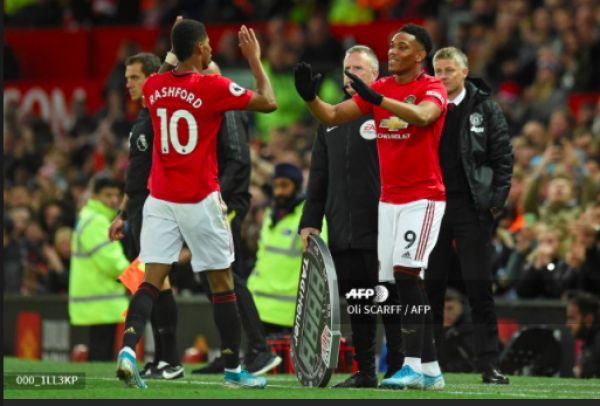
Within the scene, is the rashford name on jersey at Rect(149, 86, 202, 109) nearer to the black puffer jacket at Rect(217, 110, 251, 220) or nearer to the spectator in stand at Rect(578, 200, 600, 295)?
the black puffer jacket at Rect(217, 110, 251, 220)

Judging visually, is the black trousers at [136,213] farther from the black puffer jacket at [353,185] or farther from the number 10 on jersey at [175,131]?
the number 10 on jersey at [175,131]

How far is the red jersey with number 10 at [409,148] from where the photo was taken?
437 inches

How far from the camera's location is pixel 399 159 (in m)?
11.1

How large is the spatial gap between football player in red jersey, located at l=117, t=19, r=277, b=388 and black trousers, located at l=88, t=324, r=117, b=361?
17.6ft

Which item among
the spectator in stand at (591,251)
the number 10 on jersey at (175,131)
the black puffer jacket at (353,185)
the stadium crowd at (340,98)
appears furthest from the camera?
the stadium crowd at (340,98)

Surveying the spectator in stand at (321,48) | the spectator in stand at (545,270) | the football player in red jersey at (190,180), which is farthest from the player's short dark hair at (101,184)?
the spectator in stand at (321,48)

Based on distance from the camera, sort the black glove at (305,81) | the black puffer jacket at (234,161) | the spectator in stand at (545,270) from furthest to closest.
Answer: the spectator in stand at (545,270) < the black puffer jacket at (234,161) < the black glove at (305,81)

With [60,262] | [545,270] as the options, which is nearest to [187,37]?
[545,270]

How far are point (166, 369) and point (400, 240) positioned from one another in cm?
251

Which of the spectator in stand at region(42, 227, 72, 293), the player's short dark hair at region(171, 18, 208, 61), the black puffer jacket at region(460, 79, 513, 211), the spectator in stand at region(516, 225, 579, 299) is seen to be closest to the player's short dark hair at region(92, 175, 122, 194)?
the spectator in stand at region(42, 227, 72, 293)

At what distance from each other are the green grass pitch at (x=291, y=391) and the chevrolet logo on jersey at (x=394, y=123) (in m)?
1.62

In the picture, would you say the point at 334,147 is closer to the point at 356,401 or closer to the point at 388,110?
the point at 388,110

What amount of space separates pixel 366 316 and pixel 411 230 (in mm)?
942

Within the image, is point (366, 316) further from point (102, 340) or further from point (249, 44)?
point (102, 340)
